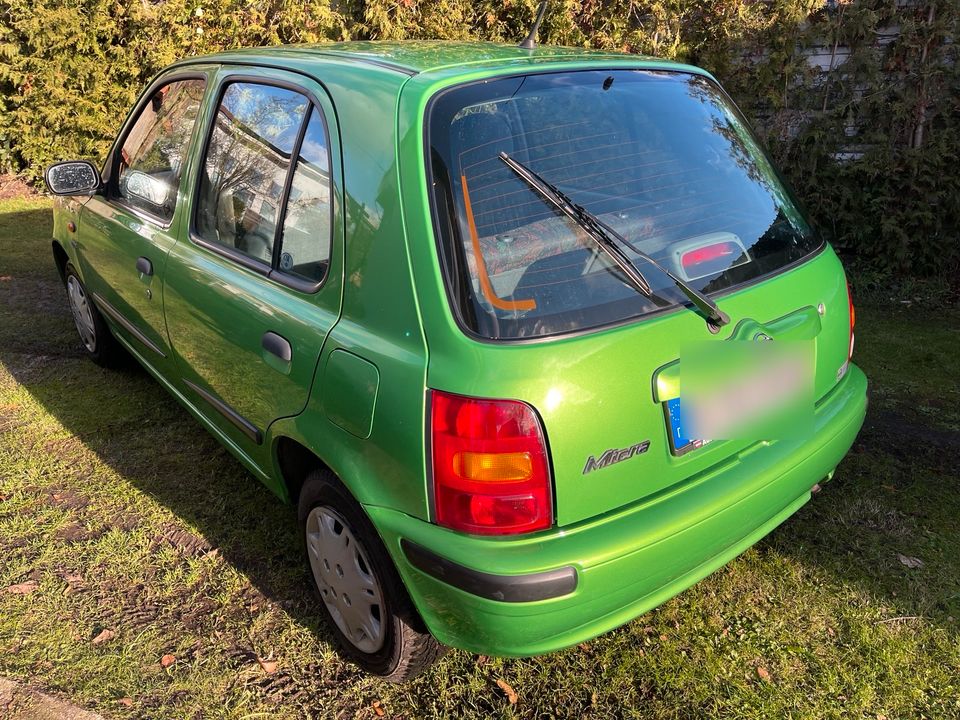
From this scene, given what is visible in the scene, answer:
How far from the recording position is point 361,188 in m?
2.02

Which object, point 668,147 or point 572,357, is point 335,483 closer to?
point 572,357

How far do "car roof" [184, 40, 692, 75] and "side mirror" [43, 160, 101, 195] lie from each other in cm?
129

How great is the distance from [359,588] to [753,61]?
628 cm

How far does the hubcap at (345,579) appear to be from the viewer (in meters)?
2.23

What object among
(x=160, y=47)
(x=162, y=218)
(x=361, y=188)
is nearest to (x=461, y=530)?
(x=361, y=188)

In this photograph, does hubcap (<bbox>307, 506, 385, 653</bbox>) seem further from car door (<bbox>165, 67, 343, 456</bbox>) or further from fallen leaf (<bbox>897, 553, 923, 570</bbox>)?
fallen leaf (<bbox>897, 553, 923, 570</bbox>)

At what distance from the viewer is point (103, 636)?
101 inches

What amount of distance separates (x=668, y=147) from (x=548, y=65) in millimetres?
457

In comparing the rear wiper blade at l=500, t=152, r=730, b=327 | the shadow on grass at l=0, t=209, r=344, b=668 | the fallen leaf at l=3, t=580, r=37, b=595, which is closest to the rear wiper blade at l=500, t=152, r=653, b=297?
the rear wiper blade at l=500, t=152, r=730, b=327


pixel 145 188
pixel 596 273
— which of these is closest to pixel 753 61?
pixel 145 188

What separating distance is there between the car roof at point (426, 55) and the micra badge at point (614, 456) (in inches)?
45.2

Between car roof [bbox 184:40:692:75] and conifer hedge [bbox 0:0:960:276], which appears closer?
car roof [bbox 184:40:692:75]

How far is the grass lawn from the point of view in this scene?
2293 mm

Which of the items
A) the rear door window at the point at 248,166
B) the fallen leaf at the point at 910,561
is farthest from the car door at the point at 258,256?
the fallen leaf at the point at 910,561
